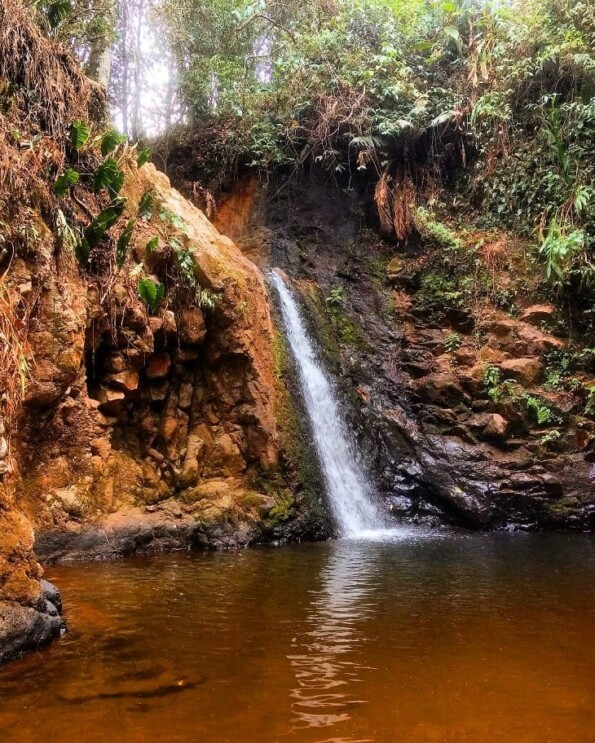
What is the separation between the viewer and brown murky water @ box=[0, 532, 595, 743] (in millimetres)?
2445

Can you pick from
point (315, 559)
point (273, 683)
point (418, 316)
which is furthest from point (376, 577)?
point (418, 316)

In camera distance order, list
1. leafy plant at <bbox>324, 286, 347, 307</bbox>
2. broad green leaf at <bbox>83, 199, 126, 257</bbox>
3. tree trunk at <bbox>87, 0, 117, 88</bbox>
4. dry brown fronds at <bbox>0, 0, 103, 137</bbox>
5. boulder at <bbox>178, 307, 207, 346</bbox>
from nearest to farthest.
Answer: broad green leaf at <bbox>83, 199, 126, 257</bbox>
dry brown fronds at <bbox>0, 0, 103, 137</bbox>
boulder at <bbox>178, 307, 207, 346</bbox>
tree trunk at <bbox>87, 0, 117, 88</bbox>
leafy plant at <bbox>324, 286, 347, 307</bbox>

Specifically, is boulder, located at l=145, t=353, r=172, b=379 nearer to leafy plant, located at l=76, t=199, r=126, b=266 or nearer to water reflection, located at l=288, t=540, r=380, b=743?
leafy plant, located at l=76, t=199, r=126, b=266

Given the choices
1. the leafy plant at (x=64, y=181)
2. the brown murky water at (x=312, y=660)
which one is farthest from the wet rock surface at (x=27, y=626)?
the leafy plant at (x=64, y=181)

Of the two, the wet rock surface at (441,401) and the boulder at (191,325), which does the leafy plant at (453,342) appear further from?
the boulder at (191,325)

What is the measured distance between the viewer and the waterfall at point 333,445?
8.92 meters

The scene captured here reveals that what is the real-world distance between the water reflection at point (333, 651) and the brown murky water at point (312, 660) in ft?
0.04

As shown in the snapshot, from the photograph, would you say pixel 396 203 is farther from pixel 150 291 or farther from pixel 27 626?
pixel 27 626

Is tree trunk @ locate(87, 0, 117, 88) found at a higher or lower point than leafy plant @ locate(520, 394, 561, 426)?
higher

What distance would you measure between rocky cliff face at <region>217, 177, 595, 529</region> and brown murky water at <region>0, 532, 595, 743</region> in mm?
4040

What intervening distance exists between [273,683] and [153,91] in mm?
16953

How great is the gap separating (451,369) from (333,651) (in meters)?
8.26

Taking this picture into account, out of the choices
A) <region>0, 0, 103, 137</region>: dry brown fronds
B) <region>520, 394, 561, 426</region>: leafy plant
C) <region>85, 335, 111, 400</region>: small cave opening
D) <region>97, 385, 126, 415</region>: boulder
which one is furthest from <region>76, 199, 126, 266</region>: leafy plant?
<region>520, 394, 561, 426</region>: leafy plant

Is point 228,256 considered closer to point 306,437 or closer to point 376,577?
point 306,437
